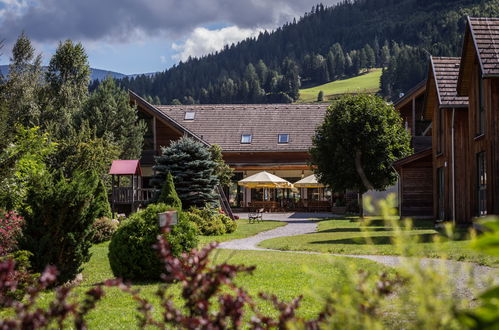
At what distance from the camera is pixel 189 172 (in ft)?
83.0

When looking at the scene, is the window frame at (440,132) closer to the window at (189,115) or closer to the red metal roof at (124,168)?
the red metal roof at (124,168)

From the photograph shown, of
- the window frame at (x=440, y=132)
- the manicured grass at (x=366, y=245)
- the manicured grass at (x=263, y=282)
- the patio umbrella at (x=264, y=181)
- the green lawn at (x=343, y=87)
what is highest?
the green lawn at (x=343, y=87)

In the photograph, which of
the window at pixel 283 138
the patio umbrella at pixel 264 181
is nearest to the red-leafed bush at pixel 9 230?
the patio umbrella at pixel 264 181

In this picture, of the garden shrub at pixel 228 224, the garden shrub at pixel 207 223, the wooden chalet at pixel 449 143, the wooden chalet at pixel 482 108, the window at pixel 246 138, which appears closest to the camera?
the wooden chalet at pixel 482 108

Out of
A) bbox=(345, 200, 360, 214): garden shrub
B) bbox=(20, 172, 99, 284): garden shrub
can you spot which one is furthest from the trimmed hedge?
bbox=(345, 200, 360, 214): garden shrub

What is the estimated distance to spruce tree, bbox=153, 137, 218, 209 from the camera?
2539 cm

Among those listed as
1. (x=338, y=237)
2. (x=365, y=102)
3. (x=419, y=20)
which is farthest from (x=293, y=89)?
(x=338, y=237)

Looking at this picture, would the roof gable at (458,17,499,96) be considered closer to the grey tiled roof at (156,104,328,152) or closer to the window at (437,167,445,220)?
the window at (437,167,445,220)

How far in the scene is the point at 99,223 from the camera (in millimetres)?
21484

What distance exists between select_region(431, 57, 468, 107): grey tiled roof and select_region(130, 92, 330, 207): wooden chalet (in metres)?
20.3

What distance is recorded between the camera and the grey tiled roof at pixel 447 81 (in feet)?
72.4

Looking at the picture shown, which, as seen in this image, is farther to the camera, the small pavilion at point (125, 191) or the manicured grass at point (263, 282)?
the small pavilion at point (125, 191)

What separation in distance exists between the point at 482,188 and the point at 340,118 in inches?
555

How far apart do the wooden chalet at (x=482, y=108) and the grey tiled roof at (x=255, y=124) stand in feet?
81.1
